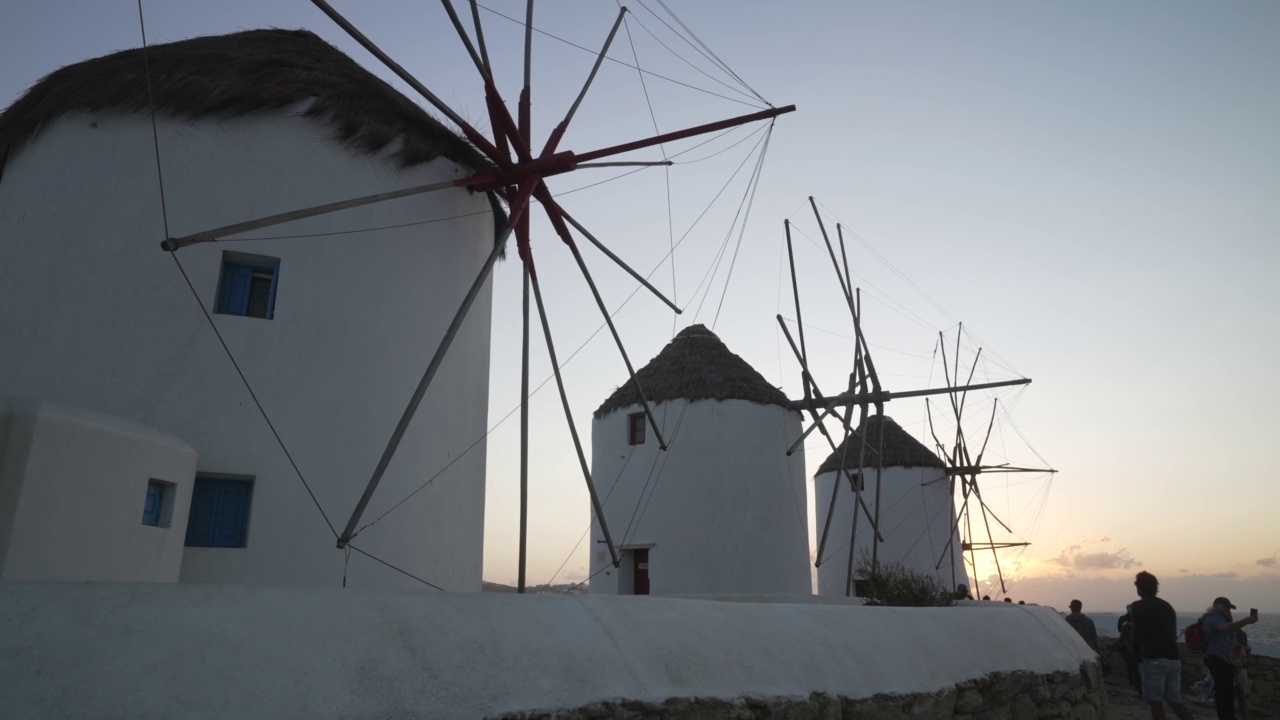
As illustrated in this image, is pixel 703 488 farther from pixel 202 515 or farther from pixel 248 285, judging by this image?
pixel 202 515

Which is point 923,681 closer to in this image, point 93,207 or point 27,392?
point 27,392

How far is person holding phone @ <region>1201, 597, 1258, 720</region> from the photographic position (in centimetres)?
708

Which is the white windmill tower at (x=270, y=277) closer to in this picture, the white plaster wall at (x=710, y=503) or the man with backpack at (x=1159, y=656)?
the man with backpack at (x=1159, y=656)

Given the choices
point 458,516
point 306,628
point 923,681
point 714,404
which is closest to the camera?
point 306,628

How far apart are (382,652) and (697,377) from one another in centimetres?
1228

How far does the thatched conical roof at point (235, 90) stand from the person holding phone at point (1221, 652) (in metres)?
7.80

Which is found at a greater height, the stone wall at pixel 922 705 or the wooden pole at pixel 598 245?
the wooden pole at pixel 598 245

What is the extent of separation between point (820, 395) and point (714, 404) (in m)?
1.86

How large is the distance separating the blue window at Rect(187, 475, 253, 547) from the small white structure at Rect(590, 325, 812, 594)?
8433mm

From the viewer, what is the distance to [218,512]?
6648 mm

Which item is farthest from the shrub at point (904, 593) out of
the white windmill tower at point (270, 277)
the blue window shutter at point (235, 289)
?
the blue window shutter at point (235, 289)

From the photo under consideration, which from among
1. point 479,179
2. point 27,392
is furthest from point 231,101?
point 27,392

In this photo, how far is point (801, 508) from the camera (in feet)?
51.2

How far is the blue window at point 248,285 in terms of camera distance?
23.4ft
